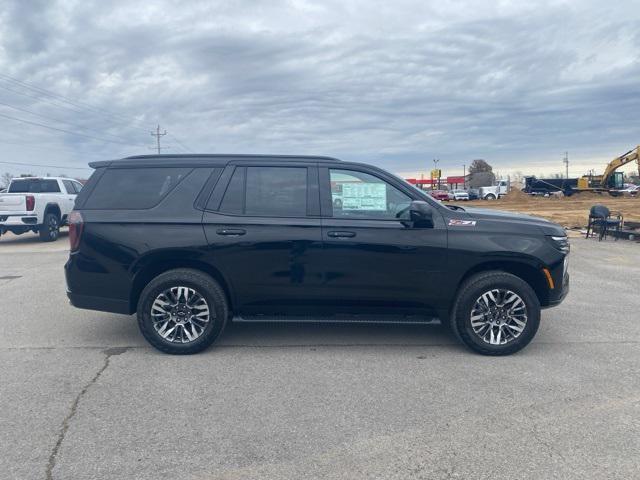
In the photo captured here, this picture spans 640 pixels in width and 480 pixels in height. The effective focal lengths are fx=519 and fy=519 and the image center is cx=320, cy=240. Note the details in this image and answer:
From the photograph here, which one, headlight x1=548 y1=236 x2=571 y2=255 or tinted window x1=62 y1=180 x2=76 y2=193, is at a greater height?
tinted window x1=62 y1=180 x2=76 y2=193

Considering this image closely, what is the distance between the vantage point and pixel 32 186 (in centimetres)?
1567

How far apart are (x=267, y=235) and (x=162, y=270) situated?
1.12 meters

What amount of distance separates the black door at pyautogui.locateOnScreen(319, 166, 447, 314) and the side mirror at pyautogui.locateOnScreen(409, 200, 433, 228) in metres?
0.06

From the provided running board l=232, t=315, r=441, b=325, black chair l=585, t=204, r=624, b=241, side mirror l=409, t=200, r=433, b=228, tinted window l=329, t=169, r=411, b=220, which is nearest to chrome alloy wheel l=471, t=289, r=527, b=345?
running board l=232, t=315, r=441, b=325

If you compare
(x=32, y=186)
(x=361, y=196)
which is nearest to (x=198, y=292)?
(x=361, y=196)

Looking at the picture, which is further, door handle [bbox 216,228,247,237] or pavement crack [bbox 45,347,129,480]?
door handle [bbox 216,228,247,237]

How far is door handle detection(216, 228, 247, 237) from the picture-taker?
492cm

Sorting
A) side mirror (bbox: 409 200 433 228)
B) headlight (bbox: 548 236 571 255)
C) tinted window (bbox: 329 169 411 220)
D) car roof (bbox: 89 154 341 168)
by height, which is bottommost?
headlight (bbox: 548 236 571 255)

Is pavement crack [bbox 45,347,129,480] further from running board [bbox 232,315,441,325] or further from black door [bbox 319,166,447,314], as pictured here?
black door [bbox 319,166,447,314]

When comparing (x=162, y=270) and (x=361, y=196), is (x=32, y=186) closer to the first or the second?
(x=162, y=270)

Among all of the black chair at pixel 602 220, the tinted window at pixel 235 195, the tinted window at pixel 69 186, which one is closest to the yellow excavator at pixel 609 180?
the black chair at pixel 602 220

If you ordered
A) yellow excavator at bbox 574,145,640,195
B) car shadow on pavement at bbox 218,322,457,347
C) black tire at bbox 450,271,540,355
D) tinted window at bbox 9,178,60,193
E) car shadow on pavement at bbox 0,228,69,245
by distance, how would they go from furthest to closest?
yellow excavator at bbox 574,145,640,195, car shadow on pavement at bbox 0,228,69,245, tinted window at bbox 9,178,60,193, car shadow on pavement at bbox 218,322,457,347, black tire at bbox 450,271,540,355

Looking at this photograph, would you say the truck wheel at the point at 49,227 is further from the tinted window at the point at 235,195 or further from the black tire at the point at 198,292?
the tinted window at the point at 235,195

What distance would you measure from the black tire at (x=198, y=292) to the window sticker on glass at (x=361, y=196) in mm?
1447
